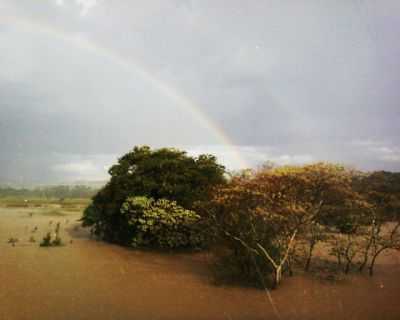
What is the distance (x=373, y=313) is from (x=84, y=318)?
25.1 feet

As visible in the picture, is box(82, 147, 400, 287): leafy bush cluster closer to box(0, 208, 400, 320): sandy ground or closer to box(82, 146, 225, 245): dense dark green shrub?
box(82, 146, 225, 245): dense dark green shrub

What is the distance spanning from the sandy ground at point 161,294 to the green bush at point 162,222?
1535 millimetres

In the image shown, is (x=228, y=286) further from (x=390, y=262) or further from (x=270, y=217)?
(x=390, y=262)

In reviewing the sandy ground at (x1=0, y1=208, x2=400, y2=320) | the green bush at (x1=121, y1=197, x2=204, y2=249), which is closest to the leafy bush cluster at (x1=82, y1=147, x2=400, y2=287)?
the green bush at (x1=121, y1=197, x2=204, y2=249)

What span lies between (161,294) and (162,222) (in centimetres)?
608

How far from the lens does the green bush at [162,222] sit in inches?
679

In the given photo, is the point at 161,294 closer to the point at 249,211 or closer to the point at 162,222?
the point at 249,211

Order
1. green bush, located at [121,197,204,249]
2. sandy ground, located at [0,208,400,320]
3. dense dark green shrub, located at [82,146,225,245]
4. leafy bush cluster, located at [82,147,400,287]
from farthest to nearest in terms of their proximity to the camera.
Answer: dense dark green shrub, located at [82,146,225,245]
green bush, located at [121,197,204,249]
leafy bush cluster, located at [82,147,400,287]
sandy ground, located at [0,208,400,320]

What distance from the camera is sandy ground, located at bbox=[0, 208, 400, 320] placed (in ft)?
31.5

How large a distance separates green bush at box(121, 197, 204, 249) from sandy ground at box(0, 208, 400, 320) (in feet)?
5.04

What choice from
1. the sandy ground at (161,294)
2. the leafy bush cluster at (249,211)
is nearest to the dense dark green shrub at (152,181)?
the leafy bush cluster at (249,211)

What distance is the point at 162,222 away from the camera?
1734 centimetres

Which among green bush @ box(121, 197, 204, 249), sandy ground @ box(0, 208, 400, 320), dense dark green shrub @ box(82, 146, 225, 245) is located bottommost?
sandy ground @ box(0, 208, 400, 320)

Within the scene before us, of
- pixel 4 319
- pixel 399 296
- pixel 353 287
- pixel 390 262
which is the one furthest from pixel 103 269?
pixel 390 262
